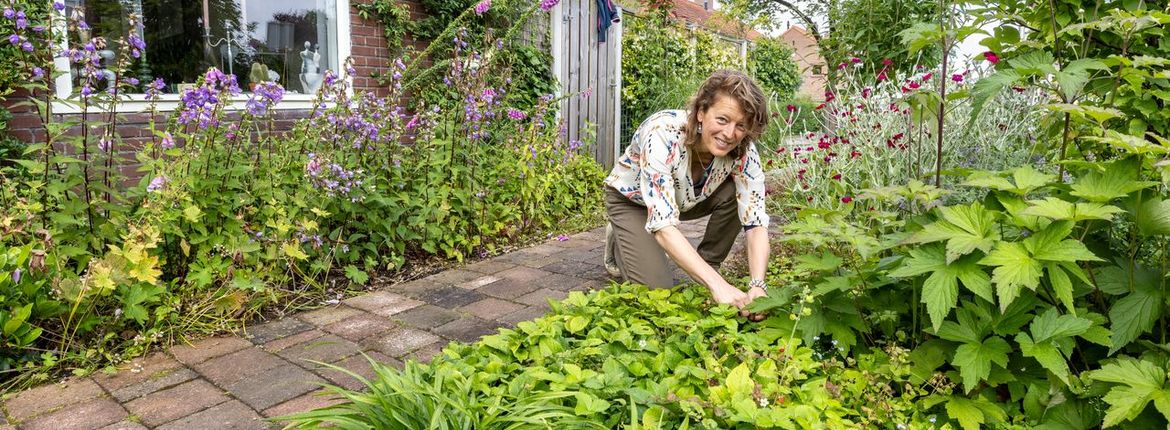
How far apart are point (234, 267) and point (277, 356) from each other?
1.98 feet

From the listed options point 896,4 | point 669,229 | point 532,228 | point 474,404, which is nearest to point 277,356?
point 474,404

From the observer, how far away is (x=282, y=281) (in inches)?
128

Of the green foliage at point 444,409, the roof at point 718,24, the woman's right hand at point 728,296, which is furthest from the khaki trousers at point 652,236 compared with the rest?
the roof at point 718,24

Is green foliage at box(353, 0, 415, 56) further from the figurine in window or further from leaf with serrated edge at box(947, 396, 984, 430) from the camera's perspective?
leaf with serrated edge at box(947, 396, 984, 430)

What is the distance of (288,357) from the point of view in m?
2.57

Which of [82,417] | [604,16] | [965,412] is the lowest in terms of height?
[82,417]

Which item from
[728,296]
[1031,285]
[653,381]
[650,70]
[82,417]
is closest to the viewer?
[1031,285]

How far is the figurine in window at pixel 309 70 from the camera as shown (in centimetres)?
536

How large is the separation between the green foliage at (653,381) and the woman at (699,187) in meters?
0.34

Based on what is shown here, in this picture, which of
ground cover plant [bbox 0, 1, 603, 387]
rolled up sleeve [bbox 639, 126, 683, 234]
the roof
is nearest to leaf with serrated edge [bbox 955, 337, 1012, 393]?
rolled up sleeve [bbox 639, 126, 683, 234]

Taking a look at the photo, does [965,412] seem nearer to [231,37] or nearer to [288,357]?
[288,357]

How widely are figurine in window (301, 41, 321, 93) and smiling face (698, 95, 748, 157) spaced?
146 inches

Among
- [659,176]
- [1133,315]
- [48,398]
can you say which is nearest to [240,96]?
[48,398]

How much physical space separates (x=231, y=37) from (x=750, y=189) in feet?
12.8
